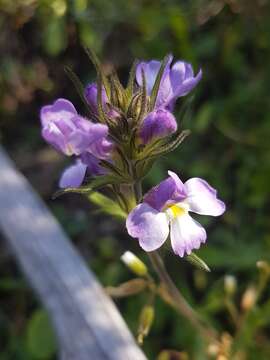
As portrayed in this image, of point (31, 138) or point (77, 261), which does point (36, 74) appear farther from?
point (77, 261)

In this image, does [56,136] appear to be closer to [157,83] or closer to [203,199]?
[157,83]

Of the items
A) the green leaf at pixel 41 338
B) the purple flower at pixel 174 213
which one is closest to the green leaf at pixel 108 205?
the purple flower at pixel 174 213

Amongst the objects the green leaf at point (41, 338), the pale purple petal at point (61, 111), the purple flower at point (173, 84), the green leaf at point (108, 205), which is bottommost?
the green leaf at point (41, 338)

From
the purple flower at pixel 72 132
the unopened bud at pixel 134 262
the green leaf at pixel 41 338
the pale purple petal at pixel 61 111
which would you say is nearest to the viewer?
the purple flower at pixel 72 132

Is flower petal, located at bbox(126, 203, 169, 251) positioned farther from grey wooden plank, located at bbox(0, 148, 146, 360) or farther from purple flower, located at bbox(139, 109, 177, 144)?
grey wooden plank, located at bbox(0, 148, 146, 360)

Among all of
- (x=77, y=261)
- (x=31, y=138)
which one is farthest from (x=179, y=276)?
(x=31, y=138)

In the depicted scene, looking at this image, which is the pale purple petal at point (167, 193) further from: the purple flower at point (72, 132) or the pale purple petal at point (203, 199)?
the purple flower at point (72, 132)

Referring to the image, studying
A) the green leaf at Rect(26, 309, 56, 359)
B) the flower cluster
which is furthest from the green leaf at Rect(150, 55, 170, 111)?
Answer: the green leaf at Rect(26, 309, 56, 359)
